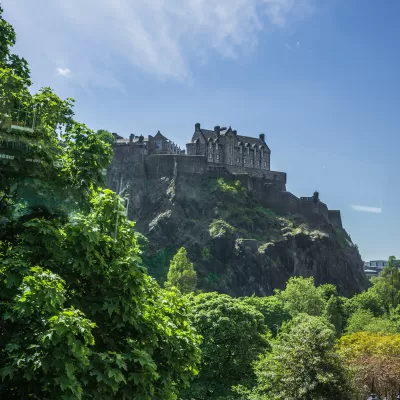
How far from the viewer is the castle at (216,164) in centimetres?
8800

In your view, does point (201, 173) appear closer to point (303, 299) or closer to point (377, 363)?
point (303, 299)

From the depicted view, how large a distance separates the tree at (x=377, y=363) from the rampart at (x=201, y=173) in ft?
184

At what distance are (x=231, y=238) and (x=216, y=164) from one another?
23.5m

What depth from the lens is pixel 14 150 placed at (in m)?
11.6

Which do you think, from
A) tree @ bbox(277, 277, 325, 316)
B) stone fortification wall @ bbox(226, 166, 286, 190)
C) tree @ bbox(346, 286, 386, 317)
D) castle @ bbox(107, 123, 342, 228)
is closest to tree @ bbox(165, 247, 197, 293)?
tree @ bbox(277, 277, 325, 316)

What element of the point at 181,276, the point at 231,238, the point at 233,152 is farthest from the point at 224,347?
the point at 233,152

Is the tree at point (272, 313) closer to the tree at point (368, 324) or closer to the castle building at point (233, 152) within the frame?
the tree at point (368, 324)

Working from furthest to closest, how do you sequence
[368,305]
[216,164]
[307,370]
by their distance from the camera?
1. [216,164]
2. [368,305]
3. [307,370]

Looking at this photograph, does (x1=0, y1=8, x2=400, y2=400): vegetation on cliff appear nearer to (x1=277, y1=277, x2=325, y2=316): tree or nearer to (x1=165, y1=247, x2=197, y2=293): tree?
(x1=165, y1=247, x2=197, y2=293): tree

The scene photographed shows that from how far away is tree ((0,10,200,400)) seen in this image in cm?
904

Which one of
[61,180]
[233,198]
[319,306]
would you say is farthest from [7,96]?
[233,198]

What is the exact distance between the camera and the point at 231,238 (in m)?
78.8

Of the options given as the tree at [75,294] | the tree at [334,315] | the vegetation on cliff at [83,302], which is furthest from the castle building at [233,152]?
the tree at [75,294]

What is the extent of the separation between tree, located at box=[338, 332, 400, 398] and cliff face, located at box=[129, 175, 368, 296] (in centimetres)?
3908
